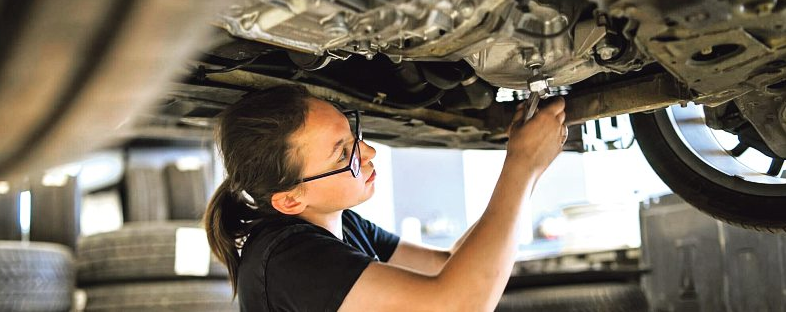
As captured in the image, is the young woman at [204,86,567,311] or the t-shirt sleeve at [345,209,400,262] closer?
the young woman at [204,86,567,311]

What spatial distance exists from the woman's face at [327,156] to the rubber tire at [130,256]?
1325 millimetres

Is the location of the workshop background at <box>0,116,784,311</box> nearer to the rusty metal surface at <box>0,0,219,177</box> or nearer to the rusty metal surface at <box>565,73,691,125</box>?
the rusty metal surface at <box>565,73,691,125</box>

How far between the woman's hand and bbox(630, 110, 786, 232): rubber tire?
40cm

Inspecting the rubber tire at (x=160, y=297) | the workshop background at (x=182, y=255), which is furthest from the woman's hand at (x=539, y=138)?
the rubber tire at (x=160, y=297)

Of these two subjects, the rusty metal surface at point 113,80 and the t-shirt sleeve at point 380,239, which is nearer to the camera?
the rusty metal surface at point 113,80

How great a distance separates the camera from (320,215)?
1.65m

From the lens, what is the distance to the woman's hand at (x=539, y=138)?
1.52 m

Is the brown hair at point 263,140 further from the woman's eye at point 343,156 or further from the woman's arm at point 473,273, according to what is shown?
the woman's arm at point 473,273

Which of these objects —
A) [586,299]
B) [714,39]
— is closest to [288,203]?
[714,39]

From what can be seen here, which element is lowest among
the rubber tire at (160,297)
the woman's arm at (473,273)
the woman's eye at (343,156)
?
the rubber tire at (160,297)

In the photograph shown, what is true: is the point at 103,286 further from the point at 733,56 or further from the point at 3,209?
the point at 733,56

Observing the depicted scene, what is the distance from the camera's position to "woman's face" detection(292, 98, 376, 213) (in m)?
1.56

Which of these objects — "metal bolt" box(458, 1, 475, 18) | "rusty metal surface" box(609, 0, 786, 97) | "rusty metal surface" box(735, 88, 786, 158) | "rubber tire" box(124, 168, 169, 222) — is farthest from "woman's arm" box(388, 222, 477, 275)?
"rubber tire" box(124, 168, 169, 222)

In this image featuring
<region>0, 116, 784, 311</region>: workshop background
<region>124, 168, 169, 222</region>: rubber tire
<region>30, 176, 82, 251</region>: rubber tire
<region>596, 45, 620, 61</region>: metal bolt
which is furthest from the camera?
<region>124, 168, 169, 222</region>: rubber tire
